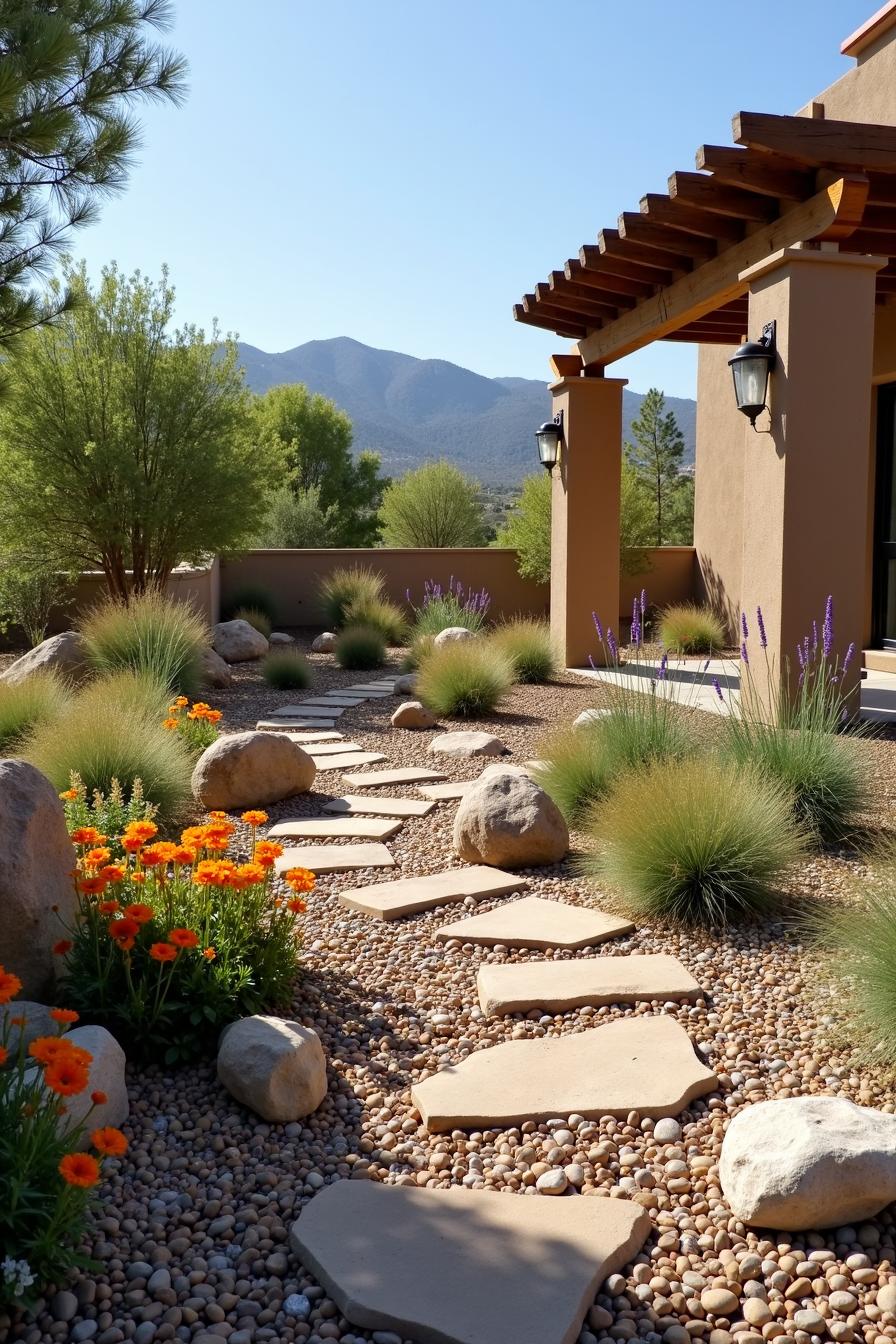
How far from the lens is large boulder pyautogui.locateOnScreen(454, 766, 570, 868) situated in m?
4.66

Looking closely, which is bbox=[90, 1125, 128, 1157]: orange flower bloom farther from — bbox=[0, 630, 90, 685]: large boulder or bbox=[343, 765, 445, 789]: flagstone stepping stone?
bbox=[0, 630, 90, 685]: large boulder

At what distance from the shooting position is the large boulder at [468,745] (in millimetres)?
6992

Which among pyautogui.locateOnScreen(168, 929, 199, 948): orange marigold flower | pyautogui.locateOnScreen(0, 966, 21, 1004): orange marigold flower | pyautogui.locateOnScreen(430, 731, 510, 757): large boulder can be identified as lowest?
pyautogui.locateOnScreen(430, 731, 510, 757): large boulder

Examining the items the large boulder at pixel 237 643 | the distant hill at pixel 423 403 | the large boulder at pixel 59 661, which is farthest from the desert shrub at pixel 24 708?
the distant hill at pixel 423 403

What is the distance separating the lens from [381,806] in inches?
229

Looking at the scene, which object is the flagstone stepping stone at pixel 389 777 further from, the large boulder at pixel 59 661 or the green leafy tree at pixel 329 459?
the green leafy tree at pixel 329 459

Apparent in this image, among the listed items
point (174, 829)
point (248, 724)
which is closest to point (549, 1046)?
Answer: point (174, 829)

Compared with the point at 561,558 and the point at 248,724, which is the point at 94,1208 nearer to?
the point at 248,724

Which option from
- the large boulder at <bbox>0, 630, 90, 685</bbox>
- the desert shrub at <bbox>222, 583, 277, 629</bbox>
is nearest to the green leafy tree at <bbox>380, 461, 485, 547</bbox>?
the desert shrub at <bbox>222, 583, 277, 629</bbox>

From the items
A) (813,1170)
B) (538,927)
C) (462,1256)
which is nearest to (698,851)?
(538,927)

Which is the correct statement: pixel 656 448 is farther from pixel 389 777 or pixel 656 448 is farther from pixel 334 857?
pixel 334 857

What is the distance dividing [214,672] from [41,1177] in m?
8.05

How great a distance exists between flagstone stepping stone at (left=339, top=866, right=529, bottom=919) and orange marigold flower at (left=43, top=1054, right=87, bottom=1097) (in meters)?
2.26

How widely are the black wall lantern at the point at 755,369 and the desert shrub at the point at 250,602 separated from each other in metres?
9.50
